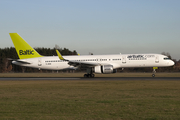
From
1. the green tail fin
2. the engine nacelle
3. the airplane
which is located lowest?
the engine nacelle

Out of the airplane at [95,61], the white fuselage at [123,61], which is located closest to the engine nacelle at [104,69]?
the airplane at [95,61]

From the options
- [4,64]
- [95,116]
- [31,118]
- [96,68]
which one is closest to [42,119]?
[31,118]

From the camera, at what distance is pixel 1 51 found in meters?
120

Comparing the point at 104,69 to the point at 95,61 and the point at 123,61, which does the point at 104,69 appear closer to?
the point at 95,61

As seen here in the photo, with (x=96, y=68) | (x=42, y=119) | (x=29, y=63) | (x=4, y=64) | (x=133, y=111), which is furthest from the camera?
(x=4, y=64)

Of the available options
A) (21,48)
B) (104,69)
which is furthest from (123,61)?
(21,48)

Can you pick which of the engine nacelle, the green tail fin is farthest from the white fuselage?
the green tail fin

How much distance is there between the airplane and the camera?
3897 centimetres

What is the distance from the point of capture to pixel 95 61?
1614 inches

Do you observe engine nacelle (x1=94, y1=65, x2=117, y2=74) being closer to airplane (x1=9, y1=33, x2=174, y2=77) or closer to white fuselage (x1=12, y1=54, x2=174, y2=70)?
airplane (x1=9, y1=33, x2=174, y2=77)

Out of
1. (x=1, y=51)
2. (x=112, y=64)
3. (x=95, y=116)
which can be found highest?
(x=1, y=51)

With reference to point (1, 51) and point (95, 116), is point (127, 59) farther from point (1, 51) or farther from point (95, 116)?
point (1, 51)

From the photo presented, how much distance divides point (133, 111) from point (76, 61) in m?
31.0

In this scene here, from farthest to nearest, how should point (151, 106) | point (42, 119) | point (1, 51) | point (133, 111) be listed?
point (1, 51), point (151, 106), point (133, 111), point (42, 119)
